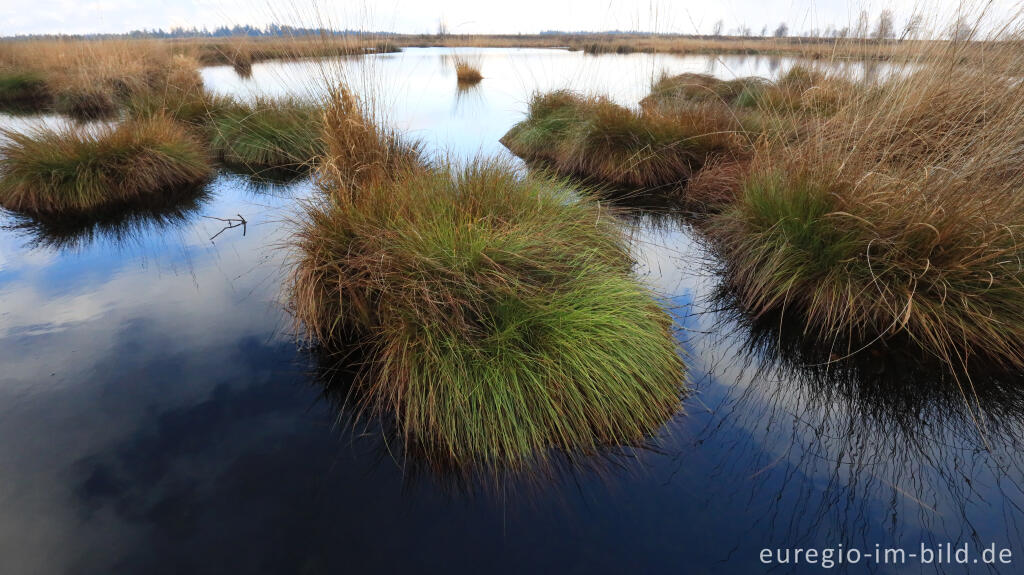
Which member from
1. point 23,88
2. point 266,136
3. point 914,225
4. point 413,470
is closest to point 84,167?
point 266,136

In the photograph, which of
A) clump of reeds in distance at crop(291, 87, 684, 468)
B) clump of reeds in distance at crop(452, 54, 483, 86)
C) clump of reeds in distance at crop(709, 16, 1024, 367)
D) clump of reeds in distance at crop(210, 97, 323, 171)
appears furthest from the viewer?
clump of reeds in distance at crop(452, 54, 483, 86)

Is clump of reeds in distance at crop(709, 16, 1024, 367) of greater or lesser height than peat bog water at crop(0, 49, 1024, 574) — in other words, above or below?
above

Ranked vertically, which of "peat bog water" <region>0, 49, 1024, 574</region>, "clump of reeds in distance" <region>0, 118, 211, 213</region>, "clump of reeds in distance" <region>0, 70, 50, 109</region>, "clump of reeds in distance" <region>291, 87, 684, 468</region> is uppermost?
"clump of reeds in distance" <region>0, 70, 50, 109</region>

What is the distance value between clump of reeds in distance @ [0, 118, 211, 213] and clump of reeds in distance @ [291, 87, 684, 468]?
3401 mm

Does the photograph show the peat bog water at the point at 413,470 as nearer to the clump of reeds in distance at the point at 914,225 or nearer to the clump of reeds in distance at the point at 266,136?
the clump of reeds in distance at the point at 914,225

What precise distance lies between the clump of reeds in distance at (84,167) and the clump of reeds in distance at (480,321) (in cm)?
340

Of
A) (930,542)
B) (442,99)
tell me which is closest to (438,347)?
(930,542)

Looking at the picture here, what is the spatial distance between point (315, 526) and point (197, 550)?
37 centimetres

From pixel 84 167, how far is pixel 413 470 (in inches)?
202

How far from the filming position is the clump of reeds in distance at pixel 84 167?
466cm

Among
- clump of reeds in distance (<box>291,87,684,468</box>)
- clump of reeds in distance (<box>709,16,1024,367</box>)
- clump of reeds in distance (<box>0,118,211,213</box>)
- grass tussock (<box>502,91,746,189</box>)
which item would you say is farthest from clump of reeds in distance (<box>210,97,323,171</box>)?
clump of reeds in distance (<box>709,16,1024,367</box>)

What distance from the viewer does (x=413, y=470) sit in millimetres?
1950

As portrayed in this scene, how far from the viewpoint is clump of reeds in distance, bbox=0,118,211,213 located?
466cm

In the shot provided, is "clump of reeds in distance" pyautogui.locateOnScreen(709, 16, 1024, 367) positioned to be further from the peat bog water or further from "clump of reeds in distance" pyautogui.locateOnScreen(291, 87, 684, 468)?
"clump of reeds in distance" pyautogui.locateOnScreen(291, 87, 684, 468)
